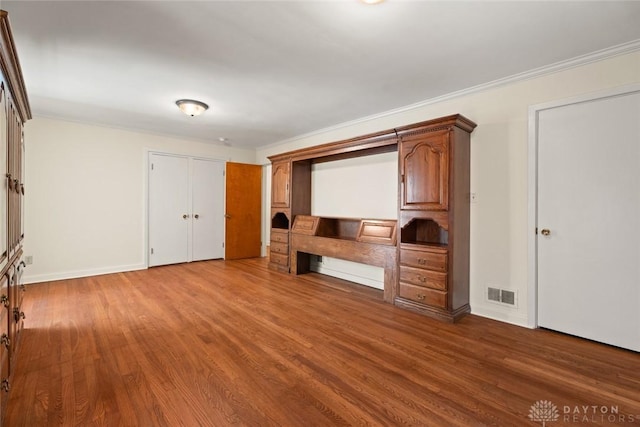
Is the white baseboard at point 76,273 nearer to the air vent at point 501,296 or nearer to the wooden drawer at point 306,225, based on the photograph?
the wooden drawer at point 306,225

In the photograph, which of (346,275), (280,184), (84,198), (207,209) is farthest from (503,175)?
(84,198)

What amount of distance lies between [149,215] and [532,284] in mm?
5585

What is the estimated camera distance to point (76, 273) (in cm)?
450

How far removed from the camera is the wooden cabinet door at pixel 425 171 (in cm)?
296

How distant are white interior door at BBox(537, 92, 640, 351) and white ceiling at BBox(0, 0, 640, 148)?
1.97 feet

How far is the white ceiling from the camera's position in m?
1.93

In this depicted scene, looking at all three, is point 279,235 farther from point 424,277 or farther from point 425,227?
point 424,277

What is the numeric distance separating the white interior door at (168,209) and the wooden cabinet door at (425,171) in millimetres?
4174

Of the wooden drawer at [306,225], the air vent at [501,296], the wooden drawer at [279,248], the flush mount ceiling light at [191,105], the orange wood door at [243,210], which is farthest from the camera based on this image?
the orange wood door at [243,210]

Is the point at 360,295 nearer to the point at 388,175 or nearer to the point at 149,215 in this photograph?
the point at 388,175

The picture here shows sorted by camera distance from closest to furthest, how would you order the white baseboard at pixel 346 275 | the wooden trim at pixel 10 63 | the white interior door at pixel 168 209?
the wooden trim at pixel 10 63 → the white baseboard at pixel 346 275 → the white interior door at pixel 168 209

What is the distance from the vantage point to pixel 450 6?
1.88 metres

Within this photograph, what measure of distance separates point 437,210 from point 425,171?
43 centimetres

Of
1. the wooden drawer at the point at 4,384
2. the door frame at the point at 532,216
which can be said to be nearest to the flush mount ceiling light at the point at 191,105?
the wooden drawer at the point at 4,384
